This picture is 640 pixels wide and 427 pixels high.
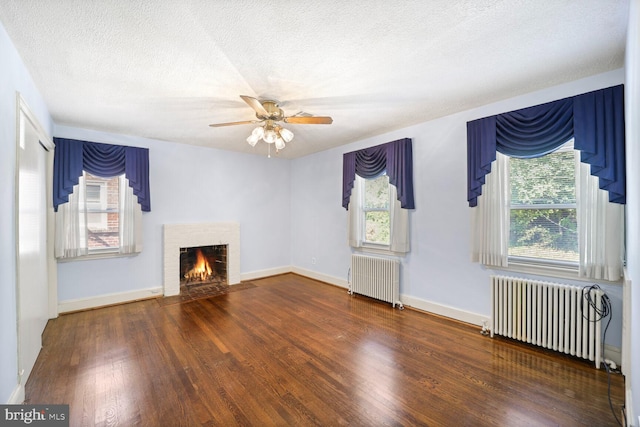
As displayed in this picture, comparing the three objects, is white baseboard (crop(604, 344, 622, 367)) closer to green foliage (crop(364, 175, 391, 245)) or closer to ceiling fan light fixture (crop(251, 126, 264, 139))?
green foliage (crop(364, 175, 391, 245))

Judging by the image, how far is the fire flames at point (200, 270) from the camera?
516 centimetres

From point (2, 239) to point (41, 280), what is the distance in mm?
1804

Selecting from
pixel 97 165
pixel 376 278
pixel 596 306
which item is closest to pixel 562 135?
pixel 596 306

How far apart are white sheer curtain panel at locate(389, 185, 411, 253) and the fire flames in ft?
11.6

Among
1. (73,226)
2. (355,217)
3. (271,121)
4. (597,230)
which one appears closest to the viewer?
(597,230)

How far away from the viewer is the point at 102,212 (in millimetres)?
4172

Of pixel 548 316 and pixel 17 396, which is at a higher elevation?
pixel 548 316

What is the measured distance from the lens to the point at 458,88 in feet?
9.05

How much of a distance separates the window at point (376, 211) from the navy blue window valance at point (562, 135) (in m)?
1.39

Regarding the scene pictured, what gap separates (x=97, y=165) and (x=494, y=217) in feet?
17.7

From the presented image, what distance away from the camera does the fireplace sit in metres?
5.06

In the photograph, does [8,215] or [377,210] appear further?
[377,210]

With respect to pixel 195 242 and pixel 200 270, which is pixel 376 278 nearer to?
pixel 195 242

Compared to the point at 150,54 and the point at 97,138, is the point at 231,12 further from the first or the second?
the point at 97,138
